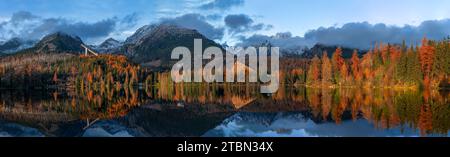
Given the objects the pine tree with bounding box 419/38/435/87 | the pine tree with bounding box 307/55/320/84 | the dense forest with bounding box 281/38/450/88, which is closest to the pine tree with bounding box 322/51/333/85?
the dense forest with bounding box 281/38/450/88

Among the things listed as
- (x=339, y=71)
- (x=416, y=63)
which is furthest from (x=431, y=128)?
(x=339, y=71)

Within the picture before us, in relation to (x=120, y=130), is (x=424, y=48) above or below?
above

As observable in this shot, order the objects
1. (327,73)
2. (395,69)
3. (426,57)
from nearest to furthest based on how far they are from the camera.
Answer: (426,57), (395,69), (327,73)

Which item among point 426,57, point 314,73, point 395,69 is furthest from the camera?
Result: point 314,73

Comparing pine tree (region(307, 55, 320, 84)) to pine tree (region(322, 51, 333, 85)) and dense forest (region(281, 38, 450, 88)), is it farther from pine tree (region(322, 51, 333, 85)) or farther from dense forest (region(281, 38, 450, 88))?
pine tree (region(322, 51, 333, 85))

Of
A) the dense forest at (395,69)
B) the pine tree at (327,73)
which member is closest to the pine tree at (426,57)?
the dense forest at (395,69)

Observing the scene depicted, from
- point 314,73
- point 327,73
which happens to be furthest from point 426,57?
→ point 314,73

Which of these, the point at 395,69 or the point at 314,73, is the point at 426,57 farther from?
the point at 314,73

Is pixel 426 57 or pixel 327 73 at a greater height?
pixel 426 57

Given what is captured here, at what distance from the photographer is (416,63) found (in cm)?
10788

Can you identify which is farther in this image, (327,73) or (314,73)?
(314,73)
